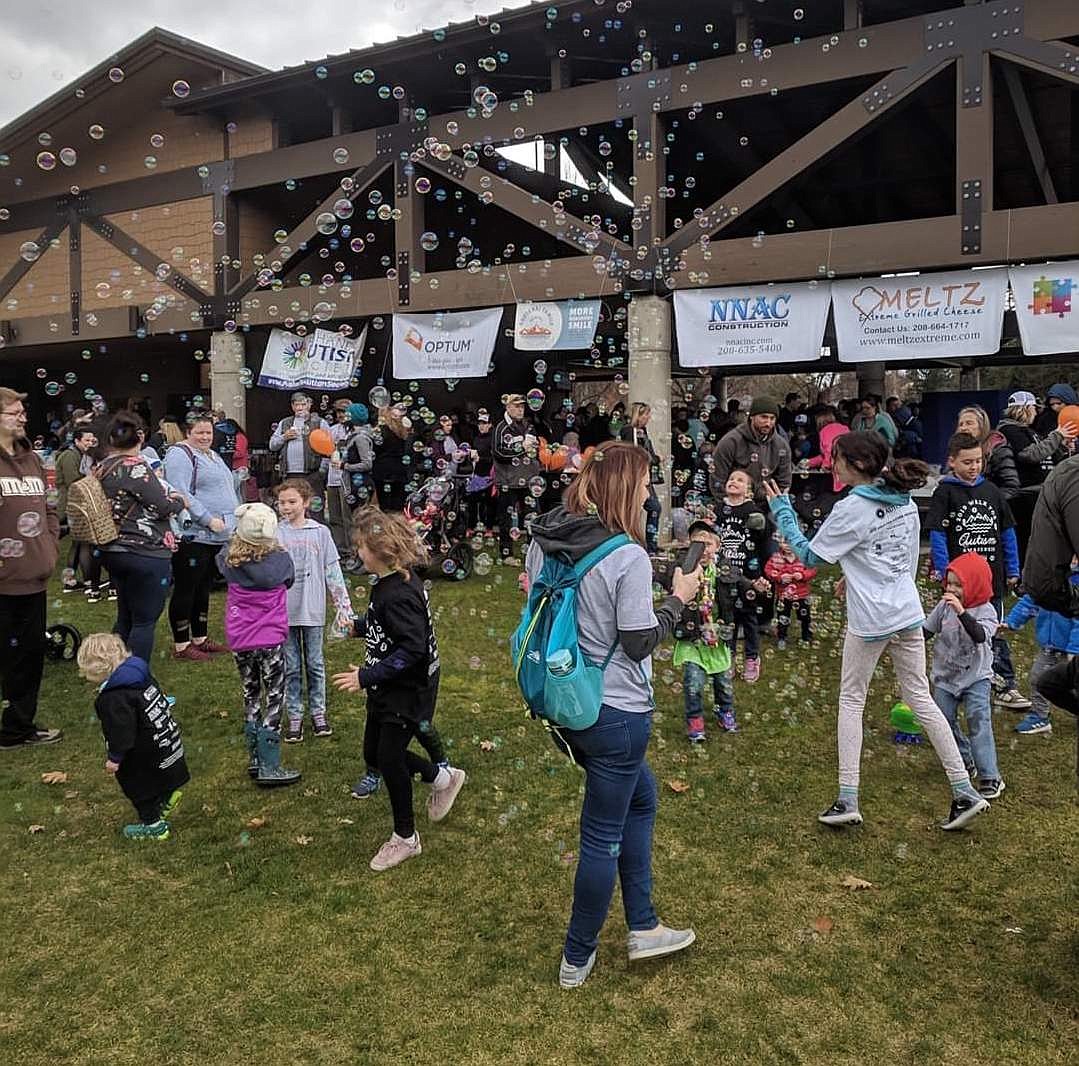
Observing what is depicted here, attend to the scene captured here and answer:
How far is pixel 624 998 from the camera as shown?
2986 millimetres

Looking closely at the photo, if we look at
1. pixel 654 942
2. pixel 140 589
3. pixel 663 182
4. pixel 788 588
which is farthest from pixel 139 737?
pixel 663 182

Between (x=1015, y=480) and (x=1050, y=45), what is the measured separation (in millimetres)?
5198

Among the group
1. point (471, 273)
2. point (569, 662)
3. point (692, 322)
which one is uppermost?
point (471, 273)

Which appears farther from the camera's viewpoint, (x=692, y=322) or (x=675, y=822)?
(x=692, y=322)

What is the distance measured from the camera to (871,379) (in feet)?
55.2

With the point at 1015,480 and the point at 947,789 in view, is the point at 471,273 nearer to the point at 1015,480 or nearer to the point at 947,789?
the point at 1015,480

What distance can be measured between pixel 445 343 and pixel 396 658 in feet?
31.1

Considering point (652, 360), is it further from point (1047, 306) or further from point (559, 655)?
point (559, 655)

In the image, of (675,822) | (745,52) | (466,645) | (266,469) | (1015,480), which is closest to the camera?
(675,822)

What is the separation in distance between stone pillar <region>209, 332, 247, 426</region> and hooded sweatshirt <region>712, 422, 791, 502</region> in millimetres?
9537

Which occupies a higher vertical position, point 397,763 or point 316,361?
point 316,361

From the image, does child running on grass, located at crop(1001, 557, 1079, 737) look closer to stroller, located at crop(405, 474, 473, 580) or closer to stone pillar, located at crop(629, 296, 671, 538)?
stroller, located at crop(405, 474, 473, 580)

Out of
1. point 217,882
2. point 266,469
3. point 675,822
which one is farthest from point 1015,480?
point 266,469

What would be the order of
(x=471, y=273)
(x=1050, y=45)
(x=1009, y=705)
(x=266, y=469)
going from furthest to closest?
(x=266, y=469), (x=471, y=273), (x=1050, y=45), (x=1009, y=705)
